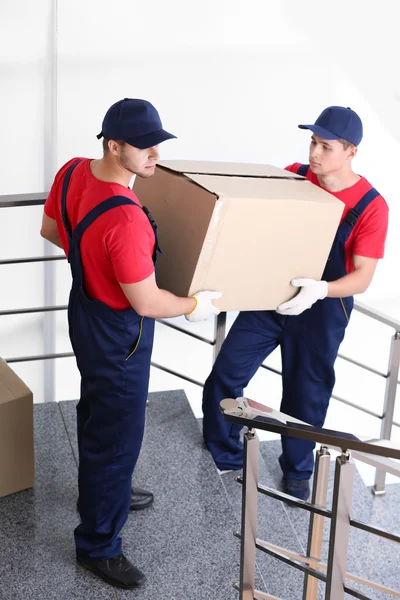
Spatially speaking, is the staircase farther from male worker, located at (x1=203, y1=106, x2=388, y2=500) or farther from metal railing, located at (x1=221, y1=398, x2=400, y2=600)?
metal railing, located at (x1=221, y1=398, x2=400, y2=600)

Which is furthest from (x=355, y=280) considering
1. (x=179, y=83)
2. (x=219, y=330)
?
(x=179, y=83)

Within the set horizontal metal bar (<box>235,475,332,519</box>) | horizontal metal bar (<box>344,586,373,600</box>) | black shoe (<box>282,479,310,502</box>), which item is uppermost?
horizontal metal bar (<box>235,475,332,519</box>)

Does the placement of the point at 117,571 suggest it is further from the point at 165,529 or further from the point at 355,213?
the point at 355,213

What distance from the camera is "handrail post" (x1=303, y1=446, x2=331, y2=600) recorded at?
4.47 ft

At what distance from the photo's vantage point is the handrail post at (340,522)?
1.25 m

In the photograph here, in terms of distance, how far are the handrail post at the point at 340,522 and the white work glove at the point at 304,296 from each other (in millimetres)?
1043

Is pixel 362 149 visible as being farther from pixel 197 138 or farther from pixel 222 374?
pixel 222 374

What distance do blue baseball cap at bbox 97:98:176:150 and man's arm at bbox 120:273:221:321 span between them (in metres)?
0.32

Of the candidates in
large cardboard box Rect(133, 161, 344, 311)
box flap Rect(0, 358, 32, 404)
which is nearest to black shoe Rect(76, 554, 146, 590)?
box flap Rect(0, 358, 32, 404)

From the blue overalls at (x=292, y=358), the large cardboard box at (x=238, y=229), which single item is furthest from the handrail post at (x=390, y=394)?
the large cardboard box at (x=238, y=229)

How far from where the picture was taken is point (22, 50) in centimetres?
315

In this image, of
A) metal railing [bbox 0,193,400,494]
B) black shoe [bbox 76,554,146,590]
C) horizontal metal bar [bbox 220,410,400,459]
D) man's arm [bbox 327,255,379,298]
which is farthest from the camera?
metal railing [bbox 0,193,400,494]

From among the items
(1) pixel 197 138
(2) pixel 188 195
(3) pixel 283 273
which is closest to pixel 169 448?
(3) pixel 283 273

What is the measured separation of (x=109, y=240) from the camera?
1.82m
